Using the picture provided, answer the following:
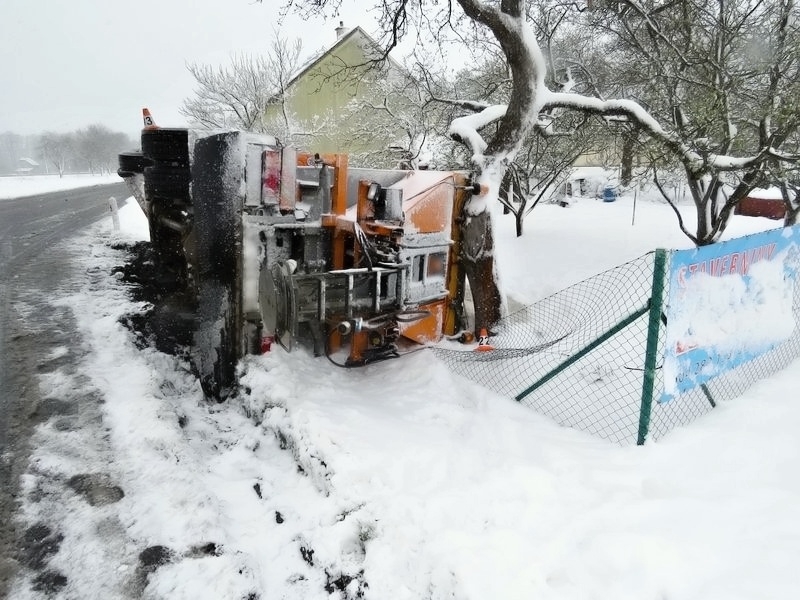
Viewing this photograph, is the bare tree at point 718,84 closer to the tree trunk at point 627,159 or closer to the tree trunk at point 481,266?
the tree trunk at point 627,159

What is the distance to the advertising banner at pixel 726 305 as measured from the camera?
127 inches

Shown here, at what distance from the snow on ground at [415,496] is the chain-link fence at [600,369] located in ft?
0.71

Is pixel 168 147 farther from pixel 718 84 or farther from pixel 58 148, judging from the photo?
pixel 58 148

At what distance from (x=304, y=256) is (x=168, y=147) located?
2.38m

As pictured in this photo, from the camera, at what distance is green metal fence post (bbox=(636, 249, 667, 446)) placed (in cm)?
304

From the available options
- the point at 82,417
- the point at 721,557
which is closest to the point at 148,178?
the point at 82,417

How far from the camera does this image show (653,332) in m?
3.10

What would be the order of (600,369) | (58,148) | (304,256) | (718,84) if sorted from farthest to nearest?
(58,148) < (718,84) < (600,369) < (304,256)

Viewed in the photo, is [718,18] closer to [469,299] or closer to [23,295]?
[469,299]

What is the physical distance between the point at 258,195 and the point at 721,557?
365 centimetres

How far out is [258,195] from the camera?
4016 mm

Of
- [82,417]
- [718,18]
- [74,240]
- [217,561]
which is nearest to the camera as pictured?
[217,561]

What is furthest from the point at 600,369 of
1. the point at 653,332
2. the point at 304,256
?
the point at 304,256

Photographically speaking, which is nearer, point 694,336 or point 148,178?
point 694,336
